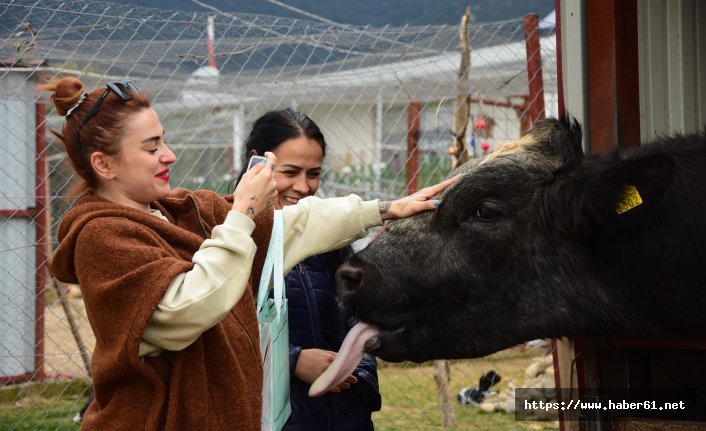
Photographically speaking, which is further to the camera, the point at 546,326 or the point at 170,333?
the point at 546,326

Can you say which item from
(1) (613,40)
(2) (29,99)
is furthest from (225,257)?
(2) (29,99)

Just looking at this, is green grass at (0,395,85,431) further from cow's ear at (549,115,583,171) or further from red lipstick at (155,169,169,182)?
cow's ear at (549,115,583,171)

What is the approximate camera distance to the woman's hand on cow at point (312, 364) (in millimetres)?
2988

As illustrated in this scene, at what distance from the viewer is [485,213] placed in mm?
3170

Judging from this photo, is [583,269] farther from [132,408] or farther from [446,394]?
[446,394]

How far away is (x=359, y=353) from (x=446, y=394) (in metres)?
4.13

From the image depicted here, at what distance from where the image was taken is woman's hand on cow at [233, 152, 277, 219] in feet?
8.66

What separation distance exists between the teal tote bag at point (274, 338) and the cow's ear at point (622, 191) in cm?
102

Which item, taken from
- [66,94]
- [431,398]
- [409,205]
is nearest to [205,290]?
[66,94]

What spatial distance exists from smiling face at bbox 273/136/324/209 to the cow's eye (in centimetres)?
70

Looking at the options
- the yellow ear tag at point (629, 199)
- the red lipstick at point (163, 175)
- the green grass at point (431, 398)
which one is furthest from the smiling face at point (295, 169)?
the green grass at point (431, 398)

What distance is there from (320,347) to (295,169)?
709 mm

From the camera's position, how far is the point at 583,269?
123 inches

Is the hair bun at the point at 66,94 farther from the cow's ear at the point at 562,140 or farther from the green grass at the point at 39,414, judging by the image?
Result: the green grass at the point at 39,414
